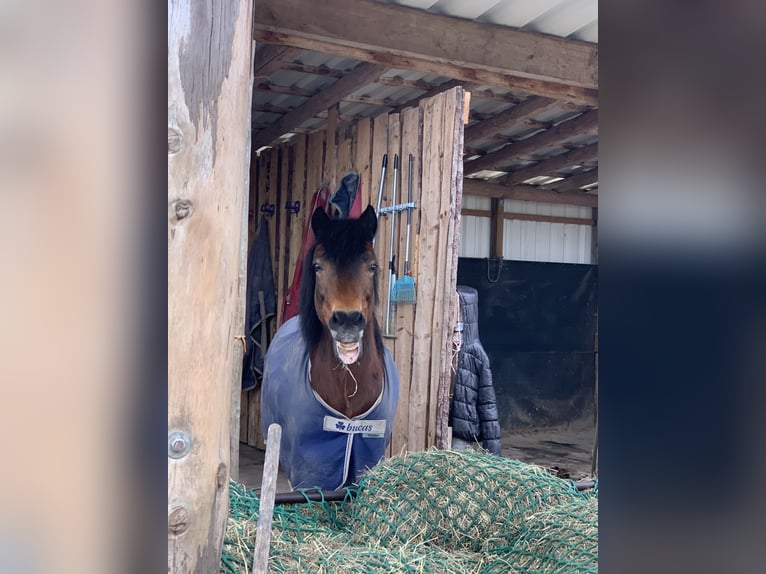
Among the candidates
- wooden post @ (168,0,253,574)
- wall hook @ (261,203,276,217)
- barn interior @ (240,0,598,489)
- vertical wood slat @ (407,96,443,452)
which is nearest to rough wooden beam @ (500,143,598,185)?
barn interior @ (240,0,598,489)

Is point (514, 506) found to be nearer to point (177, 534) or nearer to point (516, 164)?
point (177, 534)

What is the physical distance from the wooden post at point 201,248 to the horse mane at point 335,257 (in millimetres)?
→ 3540

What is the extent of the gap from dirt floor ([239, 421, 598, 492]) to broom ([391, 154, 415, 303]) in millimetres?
1959

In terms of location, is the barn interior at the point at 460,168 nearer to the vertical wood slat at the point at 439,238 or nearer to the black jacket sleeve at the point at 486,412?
the vertical wood slat at the point at 439,238

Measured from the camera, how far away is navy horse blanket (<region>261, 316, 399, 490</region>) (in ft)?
16.1

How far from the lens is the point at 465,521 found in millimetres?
3201

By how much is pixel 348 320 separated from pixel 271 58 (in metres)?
1.91

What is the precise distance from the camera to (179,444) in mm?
1429

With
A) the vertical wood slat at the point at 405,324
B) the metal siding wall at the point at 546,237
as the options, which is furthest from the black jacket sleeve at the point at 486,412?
the metal siding wall at the point at 546,237

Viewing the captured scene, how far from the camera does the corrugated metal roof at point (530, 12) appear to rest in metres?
4.23

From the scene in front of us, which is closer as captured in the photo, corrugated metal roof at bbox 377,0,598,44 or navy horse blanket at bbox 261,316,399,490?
corrugated metal roof at bbox 377,0,598,44

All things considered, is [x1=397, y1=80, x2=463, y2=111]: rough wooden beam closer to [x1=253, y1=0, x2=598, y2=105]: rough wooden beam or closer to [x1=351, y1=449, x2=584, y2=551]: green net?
[x1=253, y1=0, x2=598, y2=105]: rough wooden beam
